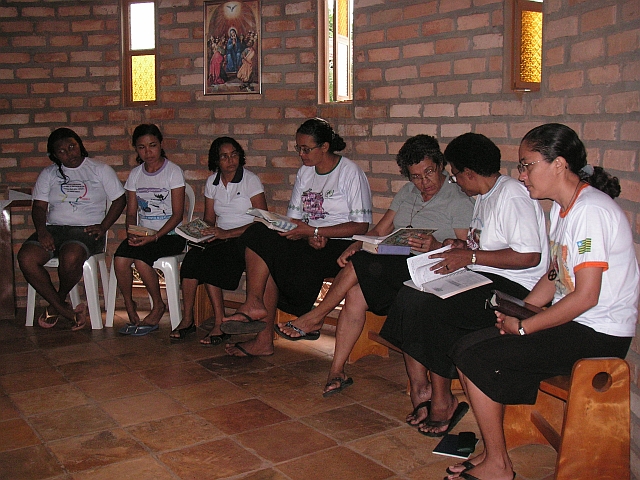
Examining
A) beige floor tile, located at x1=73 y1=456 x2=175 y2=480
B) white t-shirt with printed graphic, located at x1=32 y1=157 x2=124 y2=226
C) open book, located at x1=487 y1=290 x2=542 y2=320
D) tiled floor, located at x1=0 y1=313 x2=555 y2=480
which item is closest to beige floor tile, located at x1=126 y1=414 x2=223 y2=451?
tiled floor, located at x1=0 y1=313 x2=555 y2=480

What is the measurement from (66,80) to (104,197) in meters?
1.08

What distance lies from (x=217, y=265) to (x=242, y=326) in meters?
0.74

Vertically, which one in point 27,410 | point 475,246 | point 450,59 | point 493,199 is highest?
point 450,59

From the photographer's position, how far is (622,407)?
2.35 m

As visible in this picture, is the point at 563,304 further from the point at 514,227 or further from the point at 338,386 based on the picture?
the point at 338,386

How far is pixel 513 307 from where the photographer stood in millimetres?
2471

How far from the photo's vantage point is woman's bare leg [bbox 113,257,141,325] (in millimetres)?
4652

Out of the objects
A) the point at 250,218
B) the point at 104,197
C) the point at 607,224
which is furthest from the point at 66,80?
the point at 607,224

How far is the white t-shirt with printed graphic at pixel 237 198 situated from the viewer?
4.51 m

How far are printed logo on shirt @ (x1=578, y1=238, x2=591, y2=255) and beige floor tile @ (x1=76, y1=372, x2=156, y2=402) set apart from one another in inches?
89.6

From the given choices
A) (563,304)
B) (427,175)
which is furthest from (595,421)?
(427,175)

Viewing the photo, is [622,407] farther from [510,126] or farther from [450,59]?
[450,59]

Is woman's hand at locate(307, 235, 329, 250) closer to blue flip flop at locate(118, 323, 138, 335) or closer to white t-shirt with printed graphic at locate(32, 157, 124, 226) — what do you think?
blue flip flop at locate(118, 323, 138, 335)

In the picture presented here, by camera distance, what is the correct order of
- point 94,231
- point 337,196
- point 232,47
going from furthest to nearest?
point 232,47
point 94,231
point 337,196
